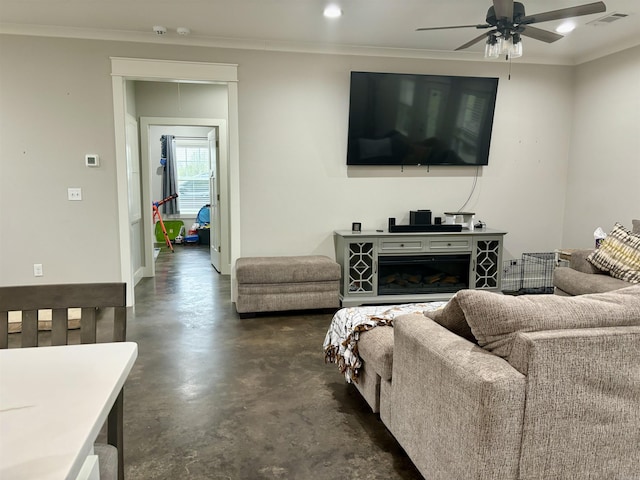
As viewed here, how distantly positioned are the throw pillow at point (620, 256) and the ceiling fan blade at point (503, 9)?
83.1 inches

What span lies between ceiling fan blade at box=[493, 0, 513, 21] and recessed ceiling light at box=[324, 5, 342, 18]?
1310 mm

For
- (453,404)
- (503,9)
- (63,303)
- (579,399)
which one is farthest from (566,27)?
(63,303)

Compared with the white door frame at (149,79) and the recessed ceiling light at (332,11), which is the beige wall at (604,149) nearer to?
the recessed ceiling light at (332,11)

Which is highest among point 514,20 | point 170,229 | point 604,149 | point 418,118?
point 514,20

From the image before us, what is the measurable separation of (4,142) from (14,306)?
11.7 feet

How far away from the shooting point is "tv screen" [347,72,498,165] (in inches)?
189

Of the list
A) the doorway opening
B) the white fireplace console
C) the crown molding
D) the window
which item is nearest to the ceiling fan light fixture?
the crown molding

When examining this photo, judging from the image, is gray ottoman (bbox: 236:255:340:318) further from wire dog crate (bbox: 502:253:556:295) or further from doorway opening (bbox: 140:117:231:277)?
wire dog crate (bbox: 502:253:556:295)

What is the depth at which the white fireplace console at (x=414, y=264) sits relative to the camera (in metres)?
4.64

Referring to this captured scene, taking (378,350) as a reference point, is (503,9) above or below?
above

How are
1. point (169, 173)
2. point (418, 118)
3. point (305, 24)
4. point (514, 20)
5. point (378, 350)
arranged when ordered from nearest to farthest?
1. point (378, 350)
2. point (514, 20)
3. point (305, 24)
4. point (418, 118)
5. point (169, 173)

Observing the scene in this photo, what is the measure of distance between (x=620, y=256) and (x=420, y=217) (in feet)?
6.15

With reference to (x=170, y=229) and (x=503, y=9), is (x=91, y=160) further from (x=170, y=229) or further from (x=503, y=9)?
(x=170, y=229)

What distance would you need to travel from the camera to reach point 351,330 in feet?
8.25
